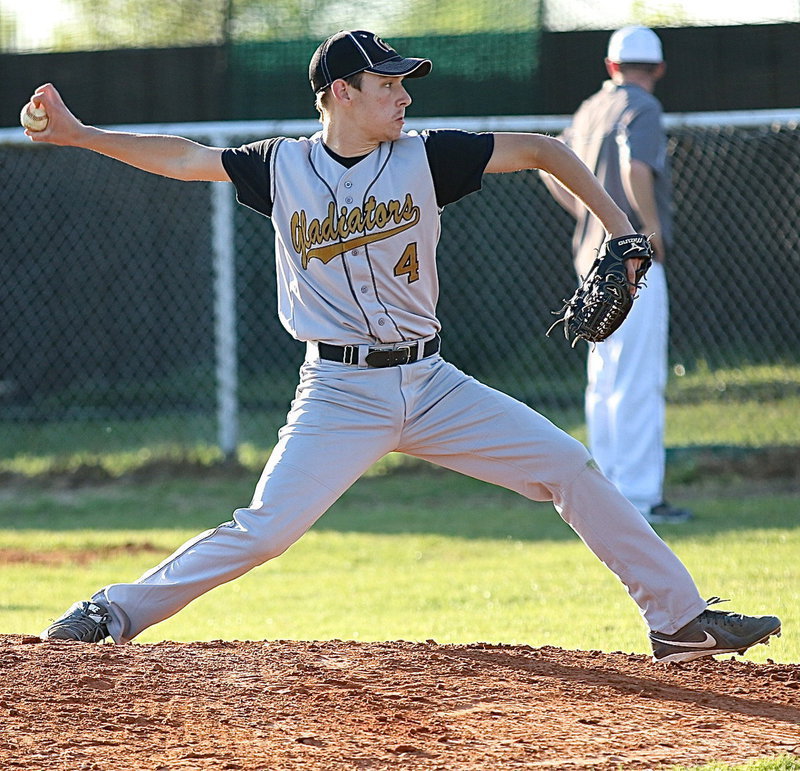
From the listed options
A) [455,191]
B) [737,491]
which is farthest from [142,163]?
[737,491]

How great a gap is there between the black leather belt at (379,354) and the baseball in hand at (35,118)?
44.4 inches

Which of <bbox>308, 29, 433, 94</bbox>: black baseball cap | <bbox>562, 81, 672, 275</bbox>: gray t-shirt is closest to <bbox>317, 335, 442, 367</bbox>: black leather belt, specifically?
<bbox>308, 29, 433, 94</bbox>: black baseball cap

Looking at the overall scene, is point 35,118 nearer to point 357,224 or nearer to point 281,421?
point 357,224

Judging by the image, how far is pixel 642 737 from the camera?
3562 mm

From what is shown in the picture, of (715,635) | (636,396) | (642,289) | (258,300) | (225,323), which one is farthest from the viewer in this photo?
(258,300)

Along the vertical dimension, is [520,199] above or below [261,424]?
above

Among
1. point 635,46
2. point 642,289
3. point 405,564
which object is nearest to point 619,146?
point 635,46

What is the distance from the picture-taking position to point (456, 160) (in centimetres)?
433

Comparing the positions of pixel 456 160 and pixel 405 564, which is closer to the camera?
pixel 456 160

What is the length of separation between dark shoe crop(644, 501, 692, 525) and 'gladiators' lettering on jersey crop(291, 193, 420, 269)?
4149 millimetres

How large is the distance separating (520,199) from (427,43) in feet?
5.23

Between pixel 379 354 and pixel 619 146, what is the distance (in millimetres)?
3994

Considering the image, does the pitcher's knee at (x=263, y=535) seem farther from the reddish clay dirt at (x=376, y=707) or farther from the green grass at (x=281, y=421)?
the green grass at (x=281, y=421)

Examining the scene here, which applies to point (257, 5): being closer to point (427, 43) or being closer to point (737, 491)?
point (427, 43)
